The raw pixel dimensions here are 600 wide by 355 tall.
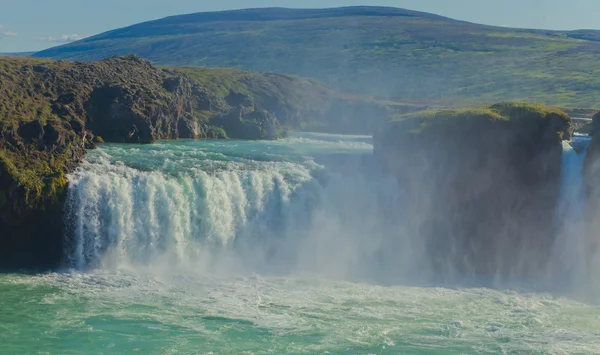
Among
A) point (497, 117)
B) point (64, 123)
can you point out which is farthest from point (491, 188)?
point (64, 123)

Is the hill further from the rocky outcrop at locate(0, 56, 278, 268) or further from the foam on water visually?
the foam on water

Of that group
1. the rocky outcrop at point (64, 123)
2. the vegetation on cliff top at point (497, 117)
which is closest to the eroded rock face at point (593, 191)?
the vegetation on cliff top at point (497, 117)

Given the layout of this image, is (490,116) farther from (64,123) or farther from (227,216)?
(64,123)

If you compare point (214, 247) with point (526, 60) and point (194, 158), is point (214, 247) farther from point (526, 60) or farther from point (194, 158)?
point (526, 60)

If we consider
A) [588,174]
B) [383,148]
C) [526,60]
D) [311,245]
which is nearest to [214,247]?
[311,245]

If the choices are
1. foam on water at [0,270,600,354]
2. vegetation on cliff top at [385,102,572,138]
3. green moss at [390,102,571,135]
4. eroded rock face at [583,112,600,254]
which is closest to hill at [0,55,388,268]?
foam on water at [0,270,600,354]

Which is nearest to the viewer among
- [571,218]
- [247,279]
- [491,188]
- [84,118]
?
[247,279]

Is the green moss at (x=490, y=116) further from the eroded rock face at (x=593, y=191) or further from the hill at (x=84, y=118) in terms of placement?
the hill at (x=84, y=118)
